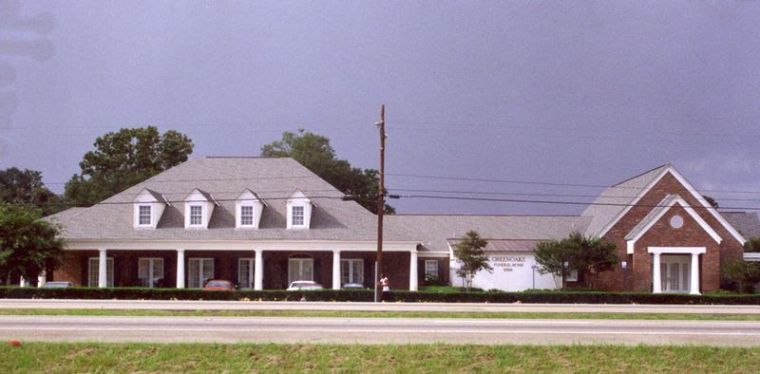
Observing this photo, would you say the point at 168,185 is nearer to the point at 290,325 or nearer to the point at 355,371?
the point at 290,325

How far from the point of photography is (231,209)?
5012 centimetres

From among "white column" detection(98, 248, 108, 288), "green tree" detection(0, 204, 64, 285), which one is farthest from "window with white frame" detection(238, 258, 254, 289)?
"green tree" detection(0, 204, 64, 285)

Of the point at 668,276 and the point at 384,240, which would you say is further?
the point at 668,276

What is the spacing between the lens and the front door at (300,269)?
50.0 metres

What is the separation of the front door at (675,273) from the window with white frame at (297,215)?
22.1 m

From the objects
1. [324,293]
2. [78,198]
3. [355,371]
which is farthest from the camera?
[78,198]

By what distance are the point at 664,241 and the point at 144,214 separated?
30.7 m

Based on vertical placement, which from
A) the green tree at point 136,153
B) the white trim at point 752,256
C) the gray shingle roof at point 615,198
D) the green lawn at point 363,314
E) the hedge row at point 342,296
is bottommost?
the hedge row at point 342,296

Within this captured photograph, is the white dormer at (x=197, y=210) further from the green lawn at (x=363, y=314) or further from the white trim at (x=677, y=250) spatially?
the white trim at (x=677, y=250)

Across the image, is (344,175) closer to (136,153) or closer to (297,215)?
(136,153)

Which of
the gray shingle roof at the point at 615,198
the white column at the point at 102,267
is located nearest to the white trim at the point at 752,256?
the gray shingle roof at the point at 615,198

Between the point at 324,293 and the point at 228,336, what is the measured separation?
20521mm

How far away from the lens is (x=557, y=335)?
1933 centimetres

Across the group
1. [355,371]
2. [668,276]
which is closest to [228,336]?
[355,371]
